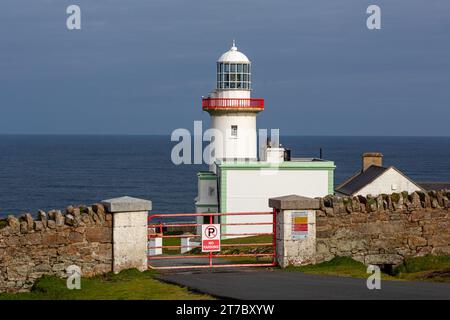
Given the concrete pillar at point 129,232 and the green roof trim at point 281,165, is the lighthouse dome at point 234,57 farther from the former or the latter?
the concrete pillar at point 129,232

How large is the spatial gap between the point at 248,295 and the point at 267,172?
2871 centimetres

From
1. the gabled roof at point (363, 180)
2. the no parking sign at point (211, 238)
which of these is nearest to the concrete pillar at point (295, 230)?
the no parking sign at point (211, 238)

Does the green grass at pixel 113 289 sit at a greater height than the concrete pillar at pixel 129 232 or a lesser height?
lesser

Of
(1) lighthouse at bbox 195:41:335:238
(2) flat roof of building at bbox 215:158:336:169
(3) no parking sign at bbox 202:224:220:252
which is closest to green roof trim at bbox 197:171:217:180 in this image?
(1) lighthouse at bbox 195:41:335:238

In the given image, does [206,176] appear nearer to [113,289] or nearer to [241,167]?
[241,167]

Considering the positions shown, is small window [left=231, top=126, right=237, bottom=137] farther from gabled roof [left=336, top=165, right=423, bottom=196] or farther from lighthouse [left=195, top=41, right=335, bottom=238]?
gabled roof [left=336, top=165, right=423, bottom=196]

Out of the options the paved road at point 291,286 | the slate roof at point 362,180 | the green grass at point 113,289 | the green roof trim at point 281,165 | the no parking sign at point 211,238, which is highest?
the green roof trim at point 281,165

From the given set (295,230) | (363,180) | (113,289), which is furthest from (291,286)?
(363,180)

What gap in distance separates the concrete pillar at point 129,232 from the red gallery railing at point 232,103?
27739 mm

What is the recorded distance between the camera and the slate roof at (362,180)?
4247 centimetres

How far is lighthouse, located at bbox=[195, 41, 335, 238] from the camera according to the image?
4184 centimetres

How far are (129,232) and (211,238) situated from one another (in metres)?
1.82

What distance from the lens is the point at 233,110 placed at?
44500mm
